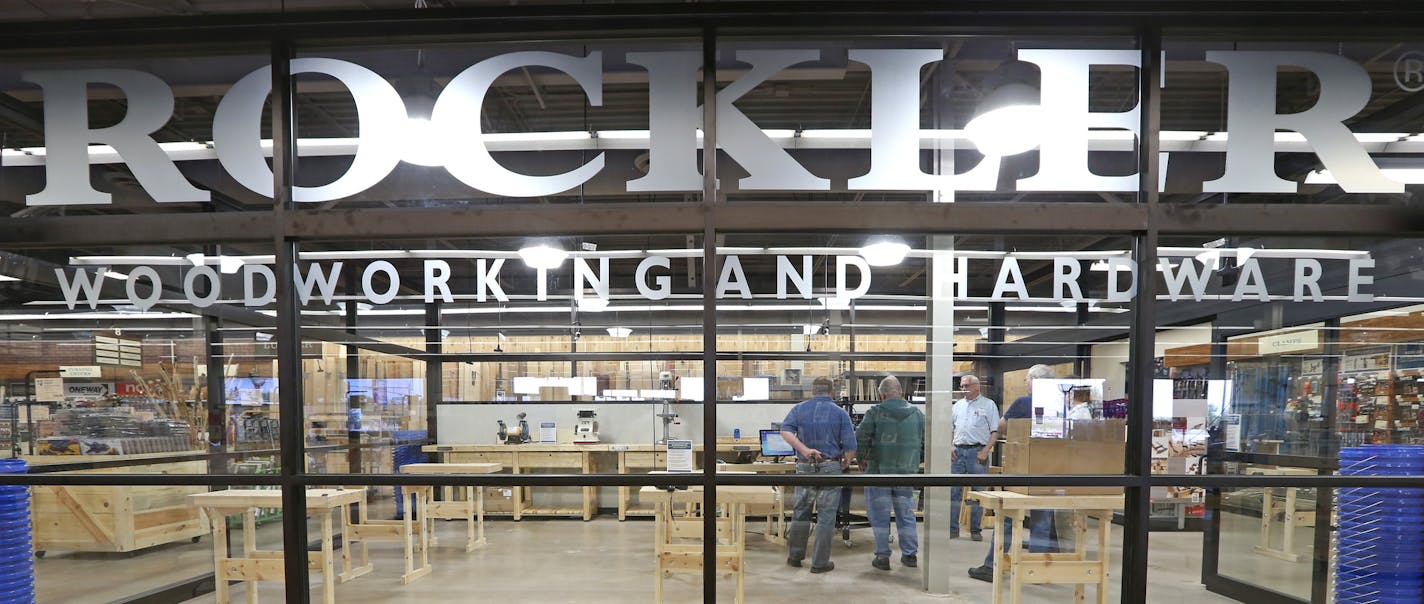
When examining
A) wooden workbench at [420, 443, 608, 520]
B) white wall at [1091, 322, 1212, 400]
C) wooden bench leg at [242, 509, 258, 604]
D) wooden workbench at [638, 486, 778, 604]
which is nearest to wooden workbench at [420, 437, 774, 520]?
wooden workbench at [420, 443, 608, 520]

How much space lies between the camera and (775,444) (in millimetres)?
4297

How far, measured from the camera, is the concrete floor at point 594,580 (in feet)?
15.9

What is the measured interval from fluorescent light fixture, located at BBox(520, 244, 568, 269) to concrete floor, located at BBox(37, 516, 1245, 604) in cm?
258

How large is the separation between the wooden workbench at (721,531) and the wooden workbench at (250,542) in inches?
84.4

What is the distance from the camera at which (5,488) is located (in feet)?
10.4

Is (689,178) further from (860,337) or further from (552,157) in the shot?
(860,337)

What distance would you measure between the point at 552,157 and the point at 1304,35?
3430mm

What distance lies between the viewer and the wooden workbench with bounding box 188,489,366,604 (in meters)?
3.93

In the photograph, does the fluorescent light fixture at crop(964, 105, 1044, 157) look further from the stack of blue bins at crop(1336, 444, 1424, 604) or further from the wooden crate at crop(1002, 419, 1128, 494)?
the stack of blue bins at crop(1336, 444, 1424, 604)

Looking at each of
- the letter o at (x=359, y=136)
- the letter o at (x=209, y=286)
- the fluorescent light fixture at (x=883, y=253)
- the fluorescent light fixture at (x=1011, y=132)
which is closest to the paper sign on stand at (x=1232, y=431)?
the fluorescent light fixture at (x=883, y=253)

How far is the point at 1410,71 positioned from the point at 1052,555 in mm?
2973

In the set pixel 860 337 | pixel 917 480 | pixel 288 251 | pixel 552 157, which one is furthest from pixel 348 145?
pixel 860 337

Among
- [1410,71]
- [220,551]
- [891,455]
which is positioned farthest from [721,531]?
[1410,71]

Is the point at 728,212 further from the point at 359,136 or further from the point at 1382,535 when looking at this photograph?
the point at 1382,535
